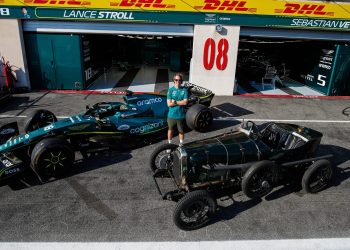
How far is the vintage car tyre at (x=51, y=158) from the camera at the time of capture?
569 cm

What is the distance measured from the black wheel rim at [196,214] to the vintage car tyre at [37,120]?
4934mm

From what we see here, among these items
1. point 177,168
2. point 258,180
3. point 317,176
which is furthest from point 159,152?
point 317,176

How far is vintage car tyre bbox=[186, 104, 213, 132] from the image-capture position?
807 cm

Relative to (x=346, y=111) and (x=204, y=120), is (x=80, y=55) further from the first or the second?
(x=346, y=111)

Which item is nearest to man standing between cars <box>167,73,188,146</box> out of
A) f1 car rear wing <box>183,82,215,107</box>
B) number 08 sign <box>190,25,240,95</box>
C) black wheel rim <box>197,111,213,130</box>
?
black wheel rim <box>197,111,213,130</box>

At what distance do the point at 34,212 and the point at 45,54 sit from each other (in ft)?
31.0

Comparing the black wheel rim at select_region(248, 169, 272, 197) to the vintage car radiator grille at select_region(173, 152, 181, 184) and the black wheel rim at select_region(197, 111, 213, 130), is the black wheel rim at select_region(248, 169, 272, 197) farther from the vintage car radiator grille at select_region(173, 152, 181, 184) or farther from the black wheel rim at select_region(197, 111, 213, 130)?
the black wheel rim at select_region(197, 111, 213, 130)

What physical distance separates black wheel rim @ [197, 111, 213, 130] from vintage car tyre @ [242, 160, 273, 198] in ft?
10.8

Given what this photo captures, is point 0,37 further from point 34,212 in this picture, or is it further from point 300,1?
point 300,1

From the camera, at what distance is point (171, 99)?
6559 mm

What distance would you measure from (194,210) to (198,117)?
12.4 feet

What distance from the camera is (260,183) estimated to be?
5195mm

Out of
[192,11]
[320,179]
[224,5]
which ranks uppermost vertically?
[224,5]

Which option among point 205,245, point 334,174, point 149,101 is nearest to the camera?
point 205,245
